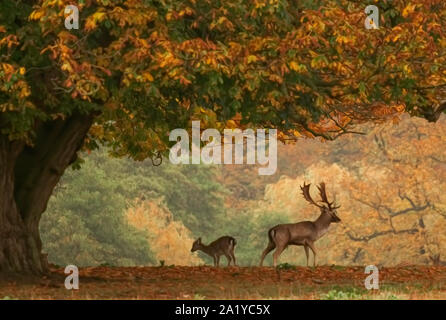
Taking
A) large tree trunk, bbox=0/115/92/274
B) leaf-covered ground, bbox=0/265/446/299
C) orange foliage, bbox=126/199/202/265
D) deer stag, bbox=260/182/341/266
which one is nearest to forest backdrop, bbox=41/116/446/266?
orange foliage, bbox=126/199/202/265

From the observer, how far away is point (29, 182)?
18.0 m

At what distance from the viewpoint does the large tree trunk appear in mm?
17297

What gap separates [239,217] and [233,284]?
43030 millimetres

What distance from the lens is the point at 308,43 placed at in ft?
45.1

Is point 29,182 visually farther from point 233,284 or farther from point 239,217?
point 239,217

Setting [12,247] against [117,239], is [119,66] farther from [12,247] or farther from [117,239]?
[117,239]

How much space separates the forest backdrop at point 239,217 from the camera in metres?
44.1

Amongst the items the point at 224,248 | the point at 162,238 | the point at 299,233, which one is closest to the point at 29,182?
the point at 299,233

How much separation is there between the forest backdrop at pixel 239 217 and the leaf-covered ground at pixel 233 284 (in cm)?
1796

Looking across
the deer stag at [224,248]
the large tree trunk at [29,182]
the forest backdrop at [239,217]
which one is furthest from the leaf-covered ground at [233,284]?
the forest backdrop at [239,217]

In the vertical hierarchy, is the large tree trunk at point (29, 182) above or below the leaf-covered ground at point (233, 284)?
above

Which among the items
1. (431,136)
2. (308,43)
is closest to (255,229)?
(431,136)

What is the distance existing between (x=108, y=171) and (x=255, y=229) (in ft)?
37.0

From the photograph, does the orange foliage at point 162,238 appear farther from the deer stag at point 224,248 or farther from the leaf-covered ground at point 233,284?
the leaf-covered ground at point 233,284
